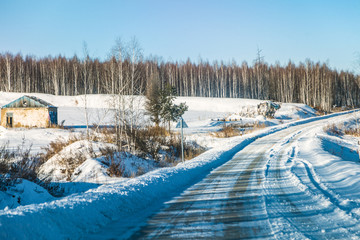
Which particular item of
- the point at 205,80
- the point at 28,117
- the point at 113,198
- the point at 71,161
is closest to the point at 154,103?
the point at 71,161

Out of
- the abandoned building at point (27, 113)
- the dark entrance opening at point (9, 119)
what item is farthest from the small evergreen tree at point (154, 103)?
the dark entrance opening at point (9, 119)

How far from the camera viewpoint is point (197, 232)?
14.5 feet

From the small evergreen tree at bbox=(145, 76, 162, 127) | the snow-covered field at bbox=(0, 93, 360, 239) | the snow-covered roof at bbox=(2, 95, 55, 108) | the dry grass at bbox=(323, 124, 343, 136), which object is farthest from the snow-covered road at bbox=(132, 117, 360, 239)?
the snow-covered roof at bbox=(2, 95, 55, 108)

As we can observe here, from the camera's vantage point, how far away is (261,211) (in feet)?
17.8

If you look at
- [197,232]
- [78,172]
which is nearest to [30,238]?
[197,232]

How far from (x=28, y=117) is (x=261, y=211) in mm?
44935

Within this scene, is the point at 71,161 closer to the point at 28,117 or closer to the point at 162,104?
the point at 162,104

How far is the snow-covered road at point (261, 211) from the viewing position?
171 inches

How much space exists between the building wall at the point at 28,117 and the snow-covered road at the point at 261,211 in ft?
131

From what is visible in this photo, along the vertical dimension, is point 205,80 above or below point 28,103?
above

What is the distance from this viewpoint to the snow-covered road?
14.2 feet

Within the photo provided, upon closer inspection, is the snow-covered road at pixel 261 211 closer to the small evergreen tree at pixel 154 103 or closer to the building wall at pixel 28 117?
the small evergreen tree at pixel 154 103

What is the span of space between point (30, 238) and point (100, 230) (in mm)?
1257

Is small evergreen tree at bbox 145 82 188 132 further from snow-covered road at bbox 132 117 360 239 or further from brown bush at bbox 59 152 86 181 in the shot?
snow-covered road at bbox 132 117 360 239
